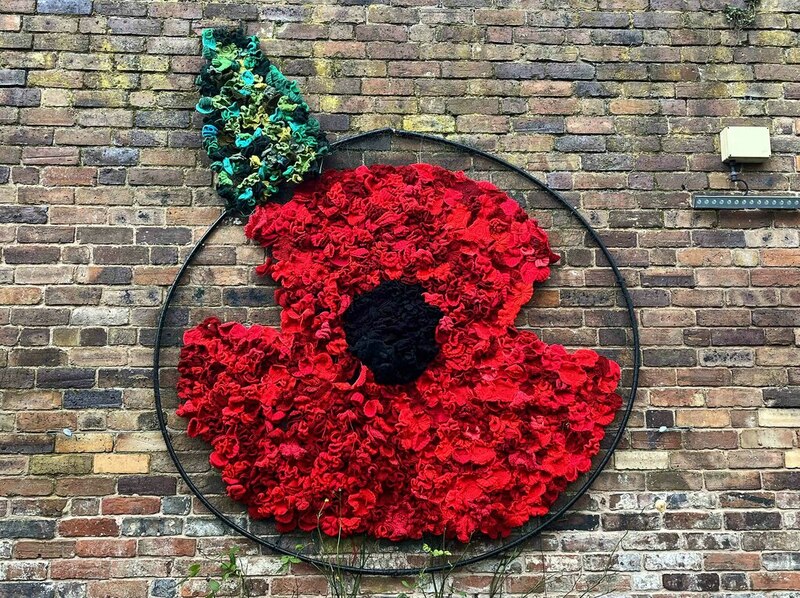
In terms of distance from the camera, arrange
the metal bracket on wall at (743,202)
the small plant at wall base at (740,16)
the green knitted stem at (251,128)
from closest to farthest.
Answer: the green knitted stem at (251,128)
the metal bracket on wall at (743,202)
the small plant at wall base at (740,16)

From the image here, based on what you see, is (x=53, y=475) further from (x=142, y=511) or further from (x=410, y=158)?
(x=410, y=158)

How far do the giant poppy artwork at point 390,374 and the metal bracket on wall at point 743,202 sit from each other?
1.92 ft

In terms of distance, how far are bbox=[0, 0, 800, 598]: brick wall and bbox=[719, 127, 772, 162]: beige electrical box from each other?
68 mm

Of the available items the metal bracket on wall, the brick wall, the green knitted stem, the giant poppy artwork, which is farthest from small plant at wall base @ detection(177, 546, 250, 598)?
the metal bracket on wall

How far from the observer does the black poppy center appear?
2371 millimetres

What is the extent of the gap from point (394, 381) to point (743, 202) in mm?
1364

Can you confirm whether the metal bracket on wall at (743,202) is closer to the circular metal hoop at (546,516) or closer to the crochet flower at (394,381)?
the circular metal hoop at (546,516)

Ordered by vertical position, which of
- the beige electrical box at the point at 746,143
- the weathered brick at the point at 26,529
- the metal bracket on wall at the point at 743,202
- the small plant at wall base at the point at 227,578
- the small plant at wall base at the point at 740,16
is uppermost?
the small plant at wall base at the point at 740,16

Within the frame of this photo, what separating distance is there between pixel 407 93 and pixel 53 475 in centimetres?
172

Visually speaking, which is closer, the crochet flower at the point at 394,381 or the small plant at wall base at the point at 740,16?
the crochet flower at the point at 394,381

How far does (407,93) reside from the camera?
267 centimetres

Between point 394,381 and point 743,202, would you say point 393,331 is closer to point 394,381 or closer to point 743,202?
point 394,381

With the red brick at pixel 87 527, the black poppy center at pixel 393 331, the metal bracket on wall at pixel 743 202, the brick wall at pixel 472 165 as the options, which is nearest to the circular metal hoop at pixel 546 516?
the brick wall at pixel 472 165

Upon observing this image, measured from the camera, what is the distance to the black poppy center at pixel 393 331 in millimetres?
2371
